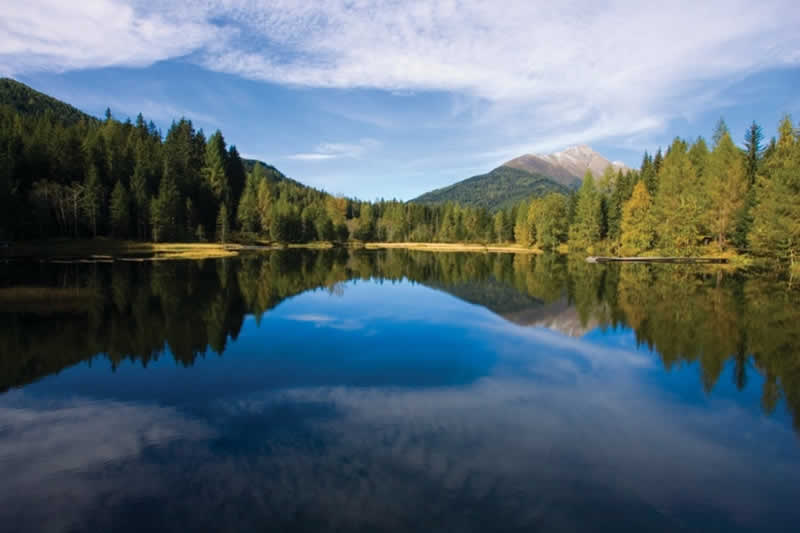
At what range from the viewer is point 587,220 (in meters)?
86.1

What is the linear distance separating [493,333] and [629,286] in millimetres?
19918

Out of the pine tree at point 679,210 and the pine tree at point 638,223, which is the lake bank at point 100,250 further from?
the pine tree at point 679,210

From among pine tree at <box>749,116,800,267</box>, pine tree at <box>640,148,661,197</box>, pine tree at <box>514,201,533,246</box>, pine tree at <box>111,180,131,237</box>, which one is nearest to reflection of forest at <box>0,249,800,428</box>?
pine tree at <box>749,116,800,267</box>

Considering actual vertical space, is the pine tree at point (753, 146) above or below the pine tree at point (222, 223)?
above

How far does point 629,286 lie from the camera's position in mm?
33188

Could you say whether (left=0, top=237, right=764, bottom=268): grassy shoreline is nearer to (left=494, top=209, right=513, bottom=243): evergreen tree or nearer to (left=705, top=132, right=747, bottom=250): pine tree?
(left=705, top=132, right=747, bottom=250): pine tree

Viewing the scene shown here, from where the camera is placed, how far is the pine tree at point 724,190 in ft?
191

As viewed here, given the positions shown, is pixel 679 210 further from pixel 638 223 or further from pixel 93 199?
pixel 93 199

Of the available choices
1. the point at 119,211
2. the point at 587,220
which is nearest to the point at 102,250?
the point at 119,211

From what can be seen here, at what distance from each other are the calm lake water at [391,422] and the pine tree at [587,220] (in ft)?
225

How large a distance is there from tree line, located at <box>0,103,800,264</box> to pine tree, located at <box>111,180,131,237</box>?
0.17m

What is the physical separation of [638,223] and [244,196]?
259ft

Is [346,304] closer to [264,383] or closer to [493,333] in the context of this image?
[493,333]

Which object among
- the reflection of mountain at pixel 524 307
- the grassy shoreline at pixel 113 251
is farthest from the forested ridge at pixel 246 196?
the reflection of mountain at pixel 524 307
